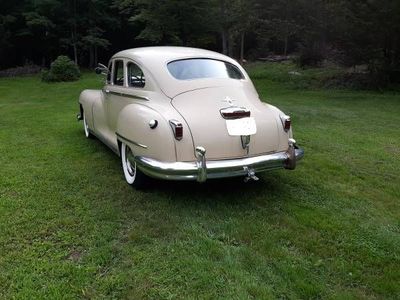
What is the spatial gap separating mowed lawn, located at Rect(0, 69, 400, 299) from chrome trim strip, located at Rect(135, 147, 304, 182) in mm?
351

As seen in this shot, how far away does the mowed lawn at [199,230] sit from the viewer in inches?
114

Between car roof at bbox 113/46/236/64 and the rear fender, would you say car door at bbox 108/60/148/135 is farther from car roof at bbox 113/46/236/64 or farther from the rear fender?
the rear fender

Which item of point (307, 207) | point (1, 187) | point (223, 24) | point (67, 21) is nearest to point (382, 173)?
point (307, 207)

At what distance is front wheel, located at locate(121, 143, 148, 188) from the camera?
448 centimetres

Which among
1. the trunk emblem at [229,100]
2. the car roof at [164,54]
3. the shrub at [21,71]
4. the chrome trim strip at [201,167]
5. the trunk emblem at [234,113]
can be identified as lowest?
the shrub at [21,71]

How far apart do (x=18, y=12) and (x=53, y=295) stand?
2450cm

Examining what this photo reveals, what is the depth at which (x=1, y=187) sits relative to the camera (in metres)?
4.70

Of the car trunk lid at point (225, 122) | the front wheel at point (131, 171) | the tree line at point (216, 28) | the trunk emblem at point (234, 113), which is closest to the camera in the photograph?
the car trunk lid at point (225, 122)

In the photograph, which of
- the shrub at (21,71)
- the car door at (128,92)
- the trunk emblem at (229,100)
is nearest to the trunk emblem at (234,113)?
the trunk emblem at (229,100)

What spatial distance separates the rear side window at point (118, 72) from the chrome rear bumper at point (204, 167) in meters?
1.61

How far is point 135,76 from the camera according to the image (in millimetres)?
5113

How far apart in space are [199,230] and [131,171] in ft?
4.69

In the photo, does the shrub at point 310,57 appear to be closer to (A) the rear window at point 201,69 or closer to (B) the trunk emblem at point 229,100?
(A) the rear window at point 201,69

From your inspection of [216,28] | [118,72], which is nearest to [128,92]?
[118,72]
